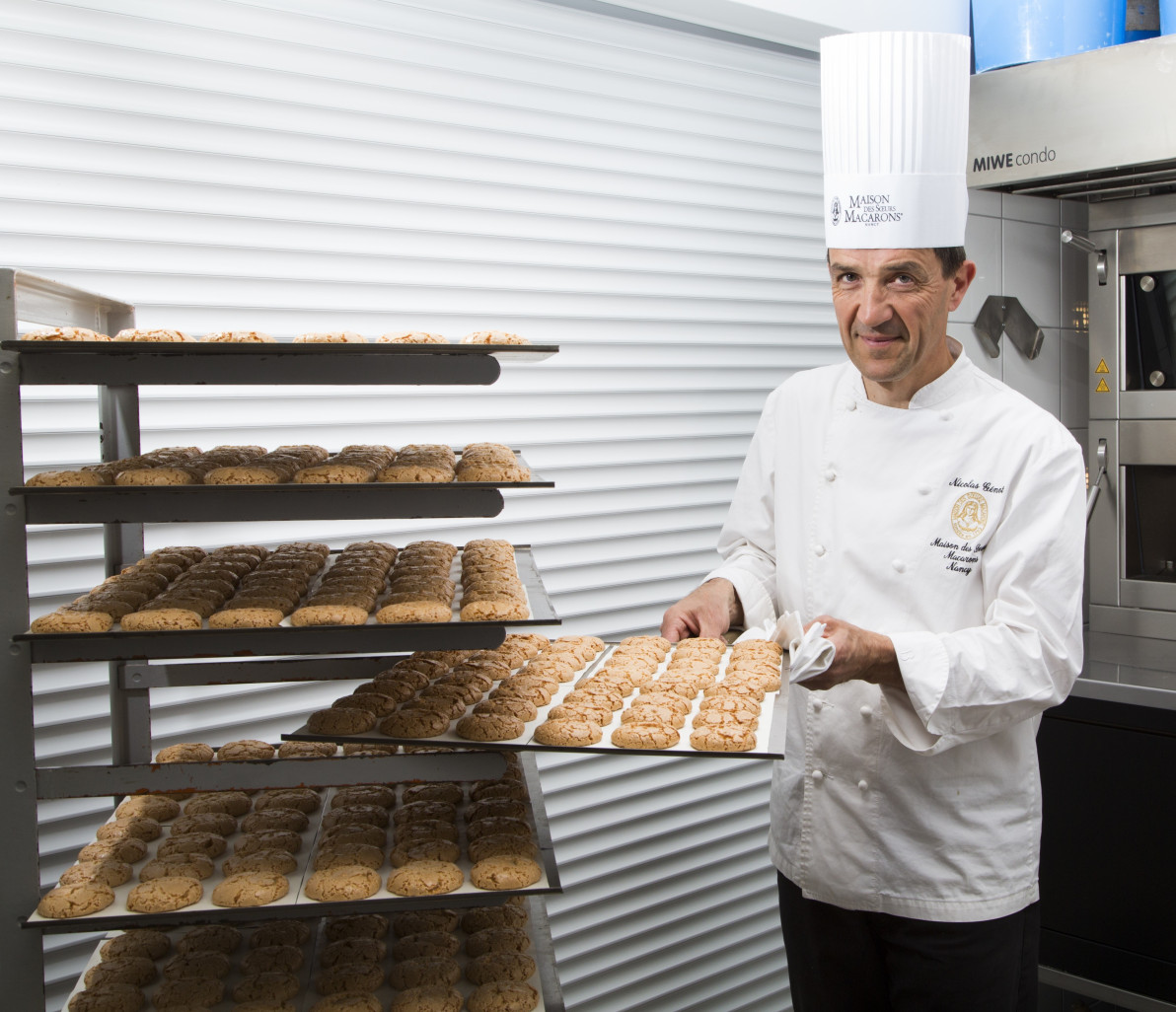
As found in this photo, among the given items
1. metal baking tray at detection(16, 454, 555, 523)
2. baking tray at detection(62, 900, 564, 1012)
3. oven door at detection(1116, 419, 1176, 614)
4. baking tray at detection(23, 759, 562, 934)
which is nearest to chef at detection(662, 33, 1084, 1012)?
baking tray at detection(62, 900, 564, 1012)

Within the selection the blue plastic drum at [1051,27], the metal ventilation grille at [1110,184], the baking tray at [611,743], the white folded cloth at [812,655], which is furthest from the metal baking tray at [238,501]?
the blue plastic drum at [1051,27]

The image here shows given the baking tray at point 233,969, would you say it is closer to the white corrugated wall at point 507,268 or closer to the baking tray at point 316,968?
the baking tray at point 316,968

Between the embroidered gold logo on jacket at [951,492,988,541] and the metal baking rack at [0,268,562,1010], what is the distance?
2.87ft

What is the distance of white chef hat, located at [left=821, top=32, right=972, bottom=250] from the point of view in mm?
2215

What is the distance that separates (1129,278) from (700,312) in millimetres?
1490

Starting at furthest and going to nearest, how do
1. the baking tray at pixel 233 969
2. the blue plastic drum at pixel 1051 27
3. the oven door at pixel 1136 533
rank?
the oven door at pixel 1136 533
the blue plastic drum at pixel 1051 27
the baking tray at pixel 233 969

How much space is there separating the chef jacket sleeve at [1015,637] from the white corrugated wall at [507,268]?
1.82m

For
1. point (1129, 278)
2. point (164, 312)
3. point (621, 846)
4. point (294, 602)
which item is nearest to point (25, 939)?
point (294, 602)

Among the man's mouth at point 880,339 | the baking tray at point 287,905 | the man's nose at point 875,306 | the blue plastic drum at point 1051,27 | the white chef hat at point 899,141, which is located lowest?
the baking tray at point 287,905

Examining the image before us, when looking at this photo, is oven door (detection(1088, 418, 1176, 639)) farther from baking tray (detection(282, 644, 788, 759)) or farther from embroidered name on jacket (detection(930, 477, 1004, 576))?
baking tray (detection(282, 644, 788, 759))

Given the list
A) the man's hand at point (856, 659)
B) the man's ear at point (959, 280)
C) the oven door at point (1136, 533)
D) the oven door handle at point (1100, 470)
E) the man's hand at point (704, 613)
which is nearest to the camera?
the man's hand at point (856, 659)

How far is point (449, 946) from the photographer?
2.16m

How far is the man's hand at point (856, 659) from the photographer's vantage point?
1.87 meters

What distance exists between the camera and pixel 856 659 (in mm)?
1900
